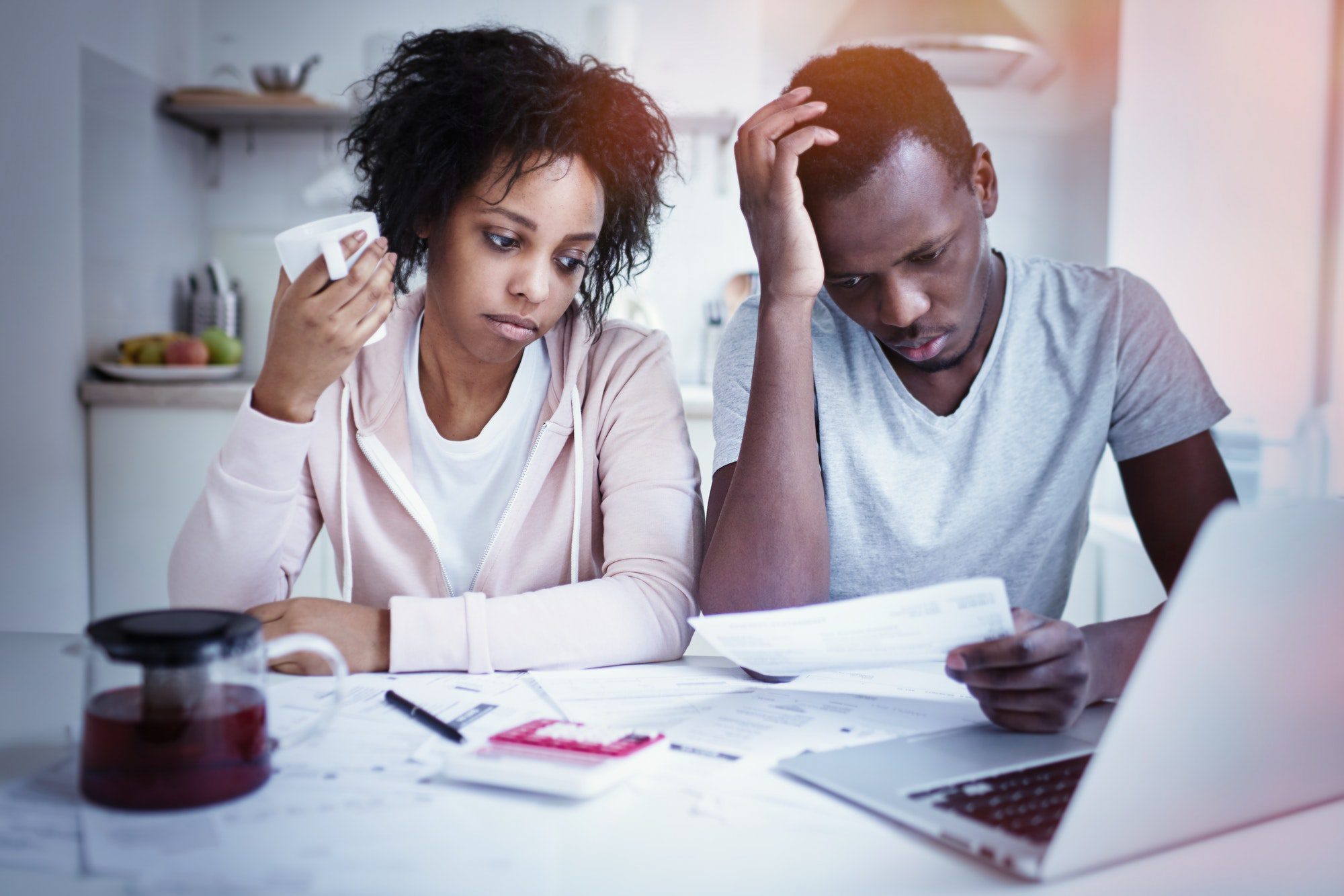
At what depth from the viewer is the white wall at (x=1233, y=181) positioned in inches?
85.8

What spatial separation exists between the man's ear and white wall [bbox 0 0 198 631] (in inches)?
77.3

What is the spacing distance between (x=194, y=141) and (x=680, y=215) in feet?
4.64

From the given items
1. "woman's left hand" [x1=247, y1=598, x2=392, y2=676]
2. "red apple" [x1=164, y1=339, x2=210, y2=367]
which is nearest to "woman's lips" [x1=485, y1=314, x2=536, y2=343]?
"woman's left hand" [x1=247, y1=598, x2=392, y2=676]

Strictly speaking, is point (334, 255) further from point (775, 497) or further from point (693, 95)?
point (693, 95)

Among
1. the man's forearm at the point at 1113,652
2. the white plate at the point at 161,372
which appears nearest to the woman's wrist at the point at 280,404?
the man's forearm at the point at 1113,652

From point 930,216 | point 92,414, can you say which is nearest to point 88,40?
point 92,414

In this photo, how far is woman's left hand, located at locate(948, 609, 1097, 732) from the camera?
2.41 feet

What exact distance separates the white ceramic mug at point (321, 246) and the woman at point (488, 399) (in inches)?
0.8

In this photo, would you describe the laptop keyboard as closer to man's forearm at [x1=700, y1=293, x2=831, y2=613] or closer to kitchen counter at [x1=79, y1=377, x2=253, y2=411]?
man's forearm at [x1=700, y1=293, x2=831, y2=613]

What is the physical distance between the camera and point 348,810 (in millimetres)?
597

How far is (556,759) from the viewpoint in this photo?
0.64m

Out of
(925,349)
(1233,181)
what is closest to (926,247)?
(925,349)

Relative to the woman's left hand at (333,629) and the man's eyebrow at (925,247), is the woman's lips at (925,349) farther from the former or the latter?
the woman's left hand at (333,629)

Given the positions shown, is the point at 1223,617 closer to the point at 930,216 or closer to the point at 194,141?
the point at 930,216
